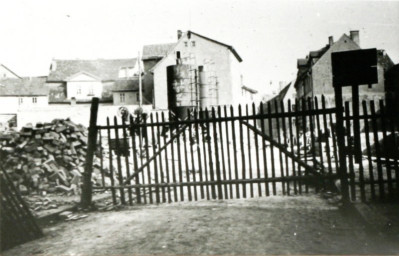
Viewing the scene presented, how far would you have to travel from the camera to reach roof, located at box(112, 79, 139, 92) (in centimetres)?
4662

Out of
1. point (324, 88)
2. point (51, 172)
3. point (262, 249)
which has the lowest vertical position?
point (262, 249)

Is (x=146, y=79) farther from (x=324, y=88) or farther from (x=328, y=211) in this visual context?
(x=328, y=211)

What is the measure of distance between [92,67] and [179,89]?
33.5 metres

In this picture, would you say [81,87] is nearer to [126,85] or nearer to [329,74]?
[126,85]

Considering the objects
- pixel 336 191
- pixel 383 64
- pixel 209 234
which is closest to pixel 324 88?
pixel 383 64

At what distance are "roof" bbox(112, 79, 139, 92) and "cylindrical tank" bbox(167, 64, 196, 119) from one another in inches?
828

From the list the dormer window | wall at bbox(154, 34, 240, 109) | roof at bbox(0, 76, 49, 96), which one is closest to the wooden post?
wall at bbox(154, 34, 240, 109)

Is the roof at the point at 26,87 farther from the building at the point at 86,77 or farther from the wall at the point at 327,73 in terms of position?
the wall at the point at 327,73

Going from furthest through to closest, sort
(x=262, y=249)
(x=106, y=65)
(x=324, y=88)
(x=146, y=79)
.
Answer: (x=106, y=65) < (x=146, y=79) < (x=324, y=88) < (x=262, y=249)

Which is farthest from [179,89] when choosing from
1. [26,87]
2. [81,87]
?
[26,87]

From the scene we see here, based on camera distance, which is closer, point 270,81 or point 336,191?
point 336,191

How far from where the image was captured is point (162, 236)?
4441 mm

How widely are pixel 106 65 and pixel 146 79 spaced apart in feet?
Answer: 44.5

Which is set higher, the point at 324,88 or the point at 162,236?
the point at 324,88
